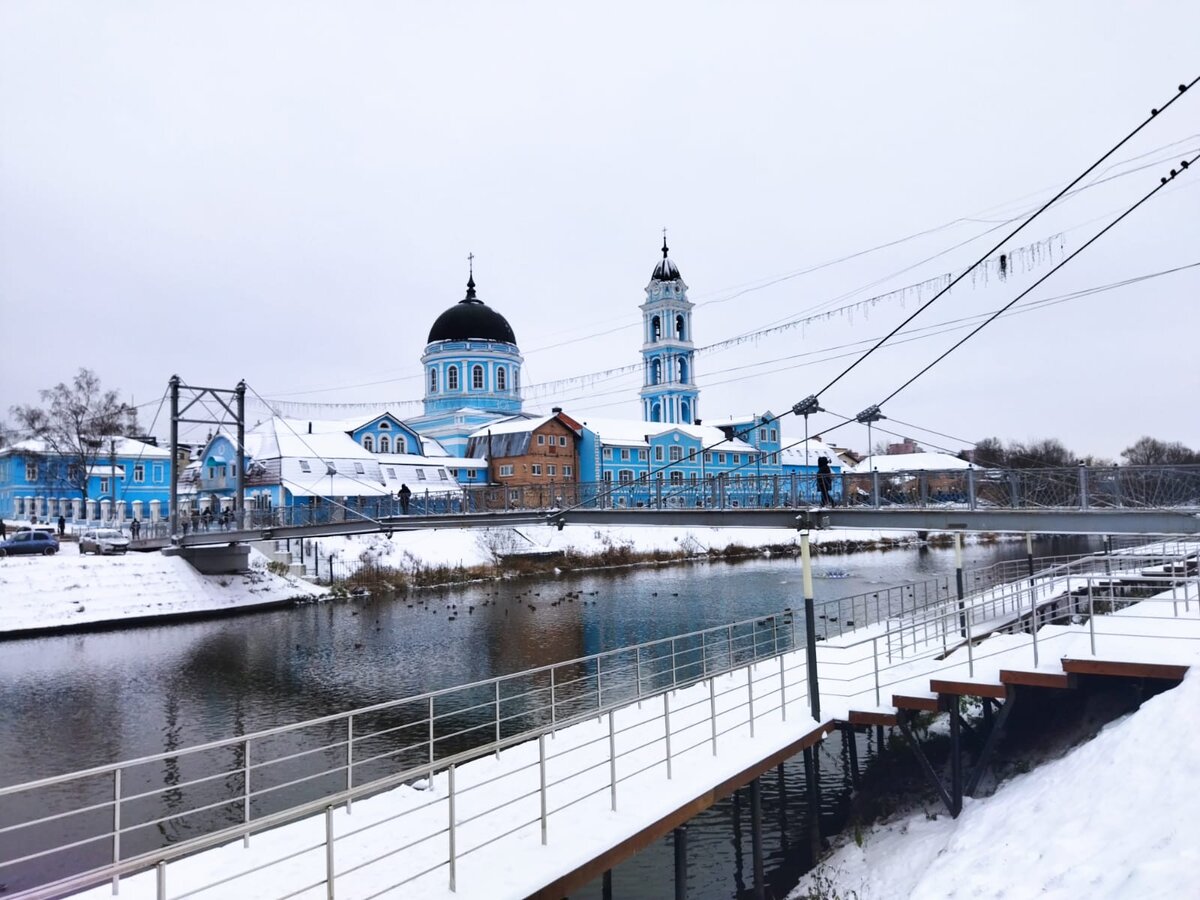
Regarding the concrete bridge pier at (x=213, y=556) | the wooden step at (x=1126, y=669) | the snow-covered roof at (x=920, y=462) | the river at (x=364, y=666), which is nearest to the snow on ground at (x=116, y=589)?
the concrete bridge pier at (x=213, y=556)

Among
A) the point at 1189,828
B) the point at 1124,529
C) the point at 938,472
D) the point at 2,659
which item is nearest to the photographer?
the point at 1189,828

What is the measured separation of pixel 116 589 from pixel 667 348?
61.2m

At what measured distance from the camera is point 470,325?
8150 centimetres

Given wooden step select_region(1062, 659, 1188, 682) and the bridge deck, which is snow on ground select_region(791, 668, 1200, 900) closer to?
wooden step select_region(1062, 659, 1188, 682)

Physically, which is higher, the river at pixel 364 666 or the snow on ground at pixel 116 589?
the snow on ground at pixel 116 589

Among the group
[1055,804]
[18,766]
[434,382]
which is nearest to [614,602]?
[18,766]

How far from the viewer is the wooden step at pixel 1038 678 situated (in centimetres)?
1066

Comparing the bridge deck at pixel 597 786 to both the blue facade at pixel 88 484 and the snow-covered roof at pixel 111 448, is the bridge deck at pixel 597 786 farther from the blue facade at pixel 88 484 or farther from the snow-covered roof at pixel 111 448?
the blue facade at pixel 88 484

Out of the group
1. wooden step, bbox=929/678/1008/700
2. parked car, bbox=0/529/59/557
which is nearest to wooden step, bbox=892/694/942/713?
wooden step, bbox=929/678/1008/700

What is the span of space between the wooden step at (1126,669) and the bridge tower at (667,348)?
77316 millimetres

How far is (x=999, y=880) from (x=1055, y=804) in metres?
1.30

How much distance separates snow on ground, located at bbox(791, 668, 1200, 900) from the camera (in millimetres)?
6582

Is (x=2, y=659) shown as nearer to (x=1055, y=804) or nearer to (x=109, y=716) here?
(x=109, y=716)

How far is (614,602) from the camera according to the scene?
38750 mm
